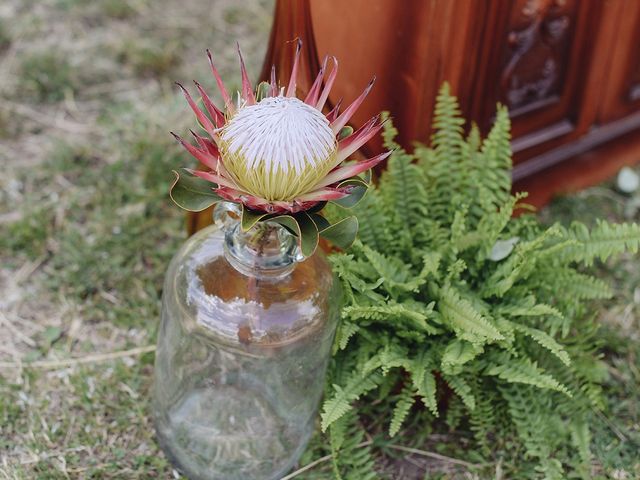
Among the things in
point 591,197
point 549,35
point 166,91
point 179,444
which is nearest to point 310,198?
Answer: point 179,444

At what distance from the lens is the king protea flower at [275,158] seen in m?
1.39

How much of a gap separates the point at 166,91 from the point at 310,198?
6.44ft

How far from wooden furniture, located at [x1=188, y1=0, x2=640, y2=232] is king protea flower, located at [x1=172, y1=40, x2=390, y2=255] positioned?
22.8 inches

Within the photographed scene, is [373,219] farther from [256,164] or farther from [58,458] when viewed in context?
[58,458]

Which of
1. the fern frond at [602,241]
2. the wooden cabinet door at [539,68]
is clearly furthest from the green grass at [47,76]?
the fern frond at [602,241]

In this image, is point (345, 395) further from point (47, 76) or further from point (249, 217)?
point (47, 76)

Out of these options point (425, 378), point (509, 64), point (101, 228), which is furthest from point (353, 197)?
point (101, 228)

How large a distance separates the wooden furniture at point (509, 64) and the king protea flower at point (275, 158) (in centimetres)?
58

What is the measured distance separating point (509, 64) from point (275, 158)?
119cm

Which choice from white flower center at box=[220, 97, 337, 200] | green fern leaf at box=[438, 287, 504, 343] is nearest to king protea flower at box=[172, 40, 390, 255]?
white flower center at box=[220, 97, 337, 200]

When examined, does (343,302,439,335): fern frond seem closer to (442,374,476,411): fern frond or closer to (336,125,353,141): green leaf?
(442,374,476,411): fern frond

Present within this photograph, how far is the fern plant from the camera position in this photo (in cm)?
183

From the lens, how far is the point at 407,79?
218cm

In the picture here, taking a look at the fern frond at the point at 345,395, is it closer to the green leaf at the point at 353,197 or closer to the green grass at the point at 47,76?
the green leaf at the point at 353,197
